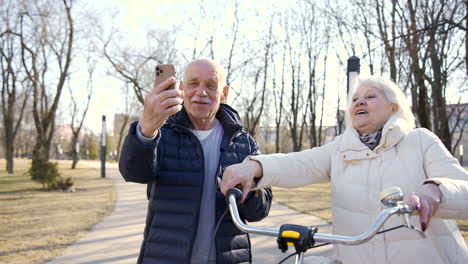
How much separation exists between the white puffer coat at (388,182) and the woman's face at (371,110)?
0.07 meters

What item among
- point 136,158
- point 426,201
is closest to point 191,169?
point 136,158

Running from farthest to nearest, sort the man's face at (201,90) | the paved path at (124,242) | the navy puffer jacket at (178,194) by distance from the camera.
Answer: the paved path at (124,242), the man's face at (201,90), the navy puffer jacket at (178,194)

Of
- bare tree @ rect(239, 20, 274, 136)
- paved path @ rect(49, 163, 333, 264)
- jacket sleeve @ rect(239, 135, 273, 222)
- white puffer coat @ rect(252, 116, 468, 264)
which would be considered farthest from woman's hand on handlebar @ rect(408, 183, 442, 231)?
bare tree @ rect(239, 20, 274, 136)

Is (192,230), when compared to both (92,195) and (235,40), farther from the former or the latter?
(235,40)

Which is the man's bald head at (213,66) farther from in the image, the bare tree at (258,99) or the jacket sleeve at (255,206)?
the bare tree at (258,99)

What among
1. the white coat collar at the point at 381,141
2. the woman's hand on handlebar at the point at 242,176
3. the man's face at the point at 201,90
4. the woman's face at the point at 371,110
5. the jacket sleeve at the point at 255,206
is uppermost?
the man's face at the point at 201,90

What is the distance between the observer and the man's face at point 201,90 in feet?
8.16

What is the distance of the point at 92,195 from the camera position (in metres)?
13.3

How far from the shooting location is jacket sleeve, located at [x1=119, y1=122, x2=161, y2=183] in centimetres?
211

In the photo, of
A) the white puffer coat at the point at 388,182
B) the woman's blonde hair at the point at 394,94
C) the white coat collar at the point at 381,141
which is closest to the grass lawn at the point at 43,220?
the white puffer coat at the point at 388,182

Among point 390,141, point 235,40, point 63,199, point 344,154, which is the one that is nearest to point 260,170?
point 344,154

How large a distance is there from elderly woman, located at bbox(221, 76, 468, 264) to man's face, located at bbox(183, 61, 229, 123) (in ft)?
1.66

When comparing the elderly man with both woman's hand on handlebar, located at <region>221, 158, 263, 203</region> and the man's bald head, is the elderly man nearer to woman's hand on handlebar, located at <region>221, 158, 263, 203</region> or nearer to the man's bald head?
the man's bald head

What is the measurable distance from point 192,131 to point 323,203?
9544mm
